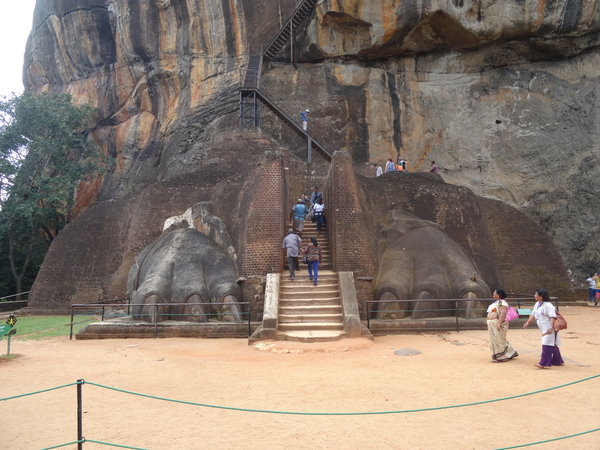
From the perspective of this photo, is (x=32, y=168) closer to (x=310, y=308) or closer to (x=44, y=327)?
(x=44, y=327)

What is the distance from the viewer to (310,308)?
1030 cm

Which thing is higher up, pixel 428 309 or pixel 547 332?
pixel 428 309

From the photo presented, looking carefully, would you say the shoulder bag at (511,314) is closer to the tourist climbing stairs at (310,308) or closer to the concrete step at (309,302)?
the tourist climbing stairs at (310,308)

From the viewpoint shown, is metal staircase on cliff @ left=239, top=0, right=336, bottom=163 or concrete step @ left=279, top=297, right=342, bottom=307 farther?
metal staircase on cliff @ left=239, top=0, right=336, bottom=163

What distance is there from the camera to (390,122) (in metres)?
26.4

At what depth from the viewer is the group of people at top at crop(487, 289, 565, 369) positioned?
7.00 m

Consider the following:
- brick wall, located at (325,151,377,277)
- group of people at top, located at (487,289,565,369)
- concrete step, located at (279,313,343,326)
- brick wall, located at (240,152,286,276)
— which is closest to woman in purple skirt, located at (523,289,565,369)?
group of people at top, located at (487,289,565,369)

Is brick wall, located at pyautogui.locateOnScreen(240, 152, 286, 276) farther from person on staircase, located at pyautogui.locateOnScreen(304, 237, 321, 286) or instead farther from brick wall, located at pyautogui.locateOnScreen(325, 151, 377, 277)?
brick wall, located at pyautogui.locateOnScreen(325, 151, 377, 277)

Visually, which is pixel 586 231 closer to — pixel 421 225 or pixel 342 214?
pixel 421 225

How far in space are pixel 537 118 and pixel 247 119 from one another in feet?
46.9

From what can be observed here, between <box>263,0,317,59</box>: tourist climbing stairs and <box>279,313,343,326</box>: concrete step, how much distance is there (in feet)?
63.7

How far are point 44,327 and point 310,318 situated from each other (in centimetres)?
747

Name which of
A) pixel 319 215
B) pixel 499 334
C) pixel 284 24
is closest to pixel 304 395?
pixel 499 334

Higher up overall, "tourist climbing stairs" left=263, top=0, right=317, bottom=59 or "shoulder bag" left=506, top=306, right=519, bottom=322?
"tourist climbing stairs" left=263, top=0, right=317, bottom=59
